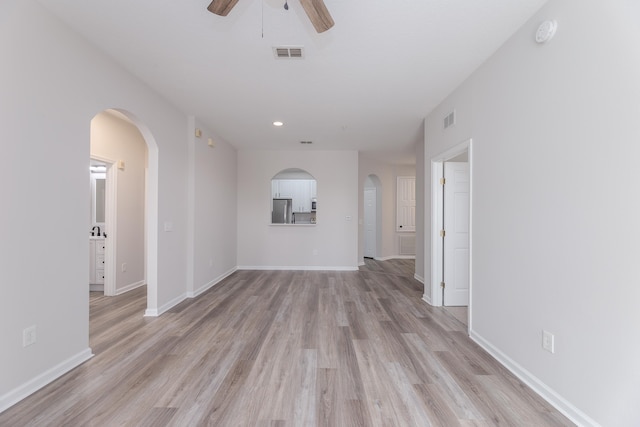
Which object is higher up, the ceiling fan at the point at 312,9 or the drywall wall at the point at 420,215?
the ceiling fan at the point at 312,9

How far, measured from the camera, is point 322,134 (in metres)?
5.05

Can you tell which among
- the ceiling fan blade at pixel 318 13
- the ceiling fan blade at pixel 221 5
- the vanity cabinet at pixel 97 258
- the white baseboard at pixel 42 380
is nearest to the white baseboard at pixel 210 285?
the vanity cabinet at pixel 97 258

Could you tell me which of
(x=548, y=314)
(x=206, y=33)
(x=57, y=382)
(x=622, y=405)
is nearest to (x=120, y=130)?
(x=206, y=33)

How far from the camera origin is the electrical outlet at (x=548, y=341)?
184 centimetres

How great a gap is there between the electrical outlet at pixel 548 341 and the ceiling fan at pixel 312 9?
2443 millimetres

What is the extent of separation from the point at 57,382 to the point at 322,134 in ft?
14.6

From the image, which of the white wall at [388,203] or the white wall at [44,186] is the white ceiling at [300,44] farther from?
the white wall at [388,203]

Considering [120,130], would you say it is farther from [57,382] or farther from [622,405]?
[622,405]

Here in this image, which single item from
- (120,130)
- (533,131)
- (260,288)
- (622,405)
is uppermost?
(120,130)

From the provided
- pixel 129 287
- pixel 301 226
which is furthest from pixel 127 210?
pixel 301 226

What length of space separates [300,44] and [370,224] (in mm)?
6629

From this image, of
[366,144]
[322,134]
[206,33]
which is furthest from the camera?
[366,144]

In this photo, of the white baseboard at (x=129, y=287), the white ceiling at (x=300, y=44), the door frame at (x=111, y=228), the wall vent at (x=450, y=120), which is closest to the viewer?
the white ceiling at (x=300, y=44)

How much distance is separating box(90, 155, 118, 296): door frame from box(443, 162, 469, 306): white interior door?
485cm
